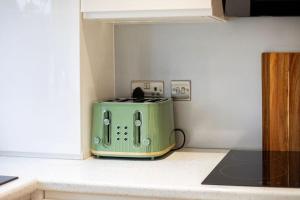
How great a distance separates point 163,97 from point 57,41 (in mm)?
517

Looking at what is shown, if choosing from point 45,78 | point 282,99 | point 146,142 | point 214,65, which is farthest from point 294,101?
point 45,78

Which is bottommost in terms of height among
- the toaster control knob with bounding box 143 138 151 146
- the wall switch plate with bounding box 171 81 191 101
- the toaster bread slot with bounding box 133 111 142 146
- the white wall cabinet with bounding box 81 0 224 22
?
the toaster control knob with bounding box 143 138 151 146

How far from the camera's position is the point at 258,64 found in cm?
212

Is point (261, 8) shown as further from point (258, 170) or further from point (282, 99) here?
point (258, 170)

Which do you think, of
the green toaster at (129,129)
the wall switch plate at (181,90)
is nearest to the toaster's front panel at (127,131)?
the green toaster at (129,129)

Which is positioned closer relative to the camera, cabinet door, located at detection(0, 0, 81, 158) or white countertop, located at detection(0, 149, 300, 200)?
white countertop, located at detection(0, 149, 300, 200)

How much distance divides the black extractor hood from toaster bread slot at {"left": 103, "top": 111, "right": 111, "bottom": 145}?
0.58 m

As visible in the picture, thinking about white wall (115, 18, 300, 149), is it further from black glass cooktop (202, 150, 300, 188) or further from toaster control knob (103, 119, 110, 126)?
toaster control knob (103, 119, 110, 126)

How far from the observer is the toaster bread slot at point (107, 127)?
1995 millimetres

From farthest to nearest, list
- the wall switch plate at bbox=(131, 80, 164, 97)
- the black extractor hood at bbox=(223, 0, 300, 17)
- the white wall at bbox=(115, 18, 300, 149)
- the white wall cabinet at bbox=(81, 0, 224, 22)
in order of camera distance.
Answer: the wall switch plate at bbox=(131, 80, 164, 97)
the white wall at bbox=(115, 18, 300, 149)
the black extractor hood at bbox=(223, 0, 300, 17)
the white wall cabinet at bbox=(81, 0, 224, 22)

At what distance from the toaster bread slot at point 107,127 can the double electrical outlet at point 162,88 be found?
11.7 inches

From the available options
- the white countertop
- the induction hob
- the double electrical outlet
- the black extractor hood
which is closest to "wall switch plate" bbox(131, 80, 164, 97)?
the double electrical outlet

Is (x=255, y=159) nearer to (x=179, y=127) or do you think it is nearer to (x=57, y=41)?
(x=179, y=127)

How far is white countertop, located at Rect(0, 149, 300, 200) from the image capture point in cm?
151
